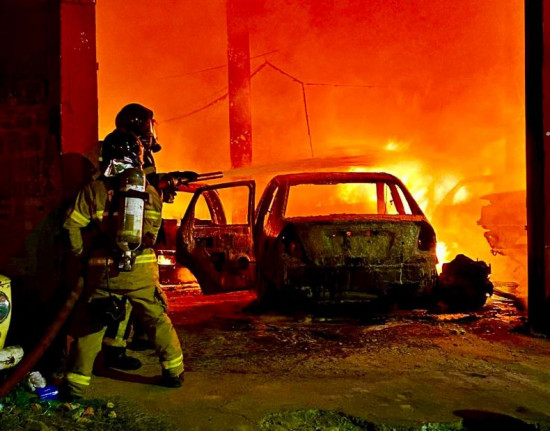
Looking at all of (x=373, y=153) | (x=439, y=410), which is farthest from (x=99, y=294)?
(x=373, y=153)

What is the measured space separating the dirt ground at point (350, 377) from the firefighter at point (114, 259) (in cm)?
31

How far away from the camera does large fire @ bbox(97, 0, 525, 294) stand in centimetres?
1463

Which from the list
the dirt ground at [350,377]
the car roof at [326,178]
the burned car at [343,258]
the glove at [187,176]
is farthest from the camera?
the car roof at [326,178]

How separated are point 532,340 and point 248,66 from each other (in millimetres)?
11507

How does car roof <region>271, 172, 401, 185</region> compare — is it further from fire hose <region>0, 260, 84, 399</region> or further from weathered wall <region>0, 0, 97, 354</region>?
fire hose <region>0, 260, 84, 399</region>

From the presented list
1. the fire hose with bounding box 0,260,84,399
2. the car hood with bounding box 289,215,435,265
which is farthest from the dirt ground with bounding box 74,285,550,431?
the car hood with bounding box 289,215,435,265

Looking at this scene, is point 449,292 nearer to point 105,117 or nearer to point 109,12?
point 105,117

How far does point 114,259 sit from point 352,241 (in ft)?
9.60

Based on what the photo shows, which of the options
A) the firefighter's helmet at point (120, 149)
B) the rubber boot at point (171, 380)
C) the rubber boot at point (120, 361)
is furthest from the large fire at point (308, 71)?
the rubber boot at point (171, 380)

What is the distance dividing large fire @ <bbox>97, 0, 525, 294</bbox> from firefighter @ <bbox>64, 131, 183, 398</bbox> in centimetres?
1059

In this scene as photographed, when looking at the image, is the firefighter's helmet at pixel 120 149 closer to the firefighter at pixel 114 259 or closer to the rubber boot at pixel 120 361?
the firefighter at pixel 114 259

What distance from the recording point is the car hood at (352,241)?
5.66 metres

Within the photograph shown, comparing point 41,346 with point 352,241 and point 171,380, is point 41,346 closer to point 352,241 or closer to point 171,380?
point 171,380

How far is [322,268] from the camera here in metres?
5.64
